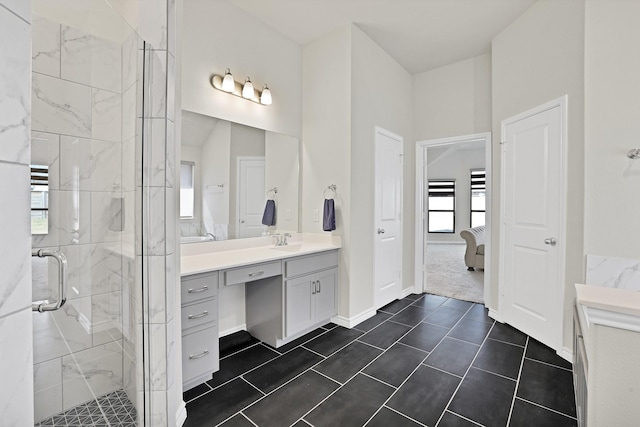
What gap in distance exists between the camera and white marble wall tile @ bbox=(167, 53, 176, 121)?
1626 mm

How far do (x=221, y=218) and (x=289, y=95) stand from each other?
5.18ft

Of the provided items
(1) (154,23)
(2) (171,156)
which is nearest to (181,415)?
(2) (171,156)

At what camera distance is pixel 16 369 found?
25.9 inches

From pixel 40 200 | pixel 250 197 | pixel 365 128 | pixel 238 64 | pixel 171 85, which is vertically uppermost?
pixel 238 64

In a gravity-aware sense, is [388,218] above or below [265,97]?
below

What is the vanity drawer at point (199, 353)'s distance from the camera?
6.35 ft

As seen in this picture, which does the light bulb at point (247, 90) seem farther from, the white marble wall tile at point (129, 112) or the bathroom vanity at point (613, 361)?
the bathroom vanity at point (613, 361)

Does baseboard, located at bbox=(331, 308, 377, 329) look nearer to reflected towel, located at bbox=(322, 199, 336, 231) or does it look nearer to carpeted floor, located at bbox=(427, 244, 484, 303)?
reflected towel, located at bbox=(322, 199, 336, 231)

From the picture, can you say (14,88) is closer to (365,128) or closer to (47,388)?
(47,388)

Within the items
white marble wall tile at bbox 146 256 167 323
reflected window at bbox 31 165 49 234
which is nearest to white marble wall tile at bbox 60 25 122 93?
reflected window at bbox 31 165 49 234

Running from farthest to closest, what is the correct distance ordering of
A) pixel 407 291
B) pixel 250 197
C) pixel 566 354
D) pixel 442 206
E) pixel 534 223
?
pixel 442 206, pixel 407 291, pixel 250 197, pixel 534 223, pixel 566 354

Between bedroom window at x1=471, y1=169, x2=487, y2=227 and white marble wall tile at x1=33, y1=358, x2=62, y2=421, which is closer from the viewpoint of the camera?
white marble wall tile at x1=33, y1=358, x2=62, y2=421

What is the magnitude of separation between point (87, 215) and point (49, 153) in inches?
11.4

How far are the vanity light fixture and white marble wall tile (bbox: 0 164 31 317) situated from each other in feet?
7.07
